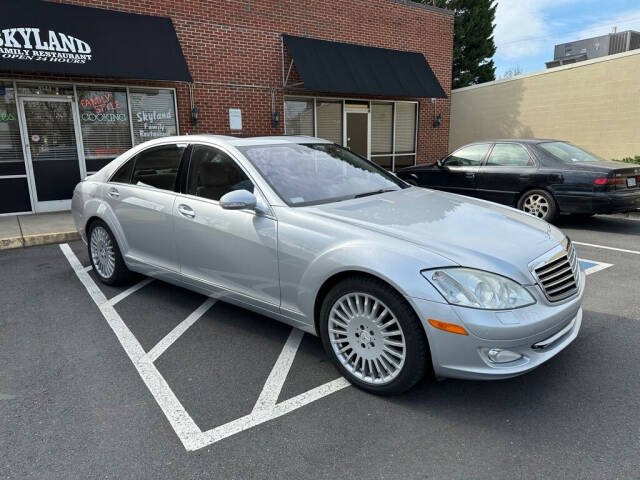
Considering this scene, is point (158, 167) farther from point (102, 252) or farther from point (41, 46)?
point (41, 46)

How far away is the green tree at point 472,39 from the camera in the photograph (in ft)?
87.2

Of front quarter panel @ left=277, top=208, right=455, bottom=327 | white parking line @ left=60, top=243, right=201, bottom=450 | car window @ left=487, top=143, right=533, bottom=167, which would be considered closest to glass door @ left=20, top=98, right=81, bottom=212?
white parking line @ left=60, top=243, right=201, bottom=450

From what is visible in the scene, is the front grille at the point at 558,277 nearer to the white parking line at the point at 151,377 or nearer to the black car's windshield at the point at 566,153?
the white parking line at the point at 151,377

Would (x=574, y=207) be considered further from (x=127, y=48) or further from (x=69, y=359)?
(x=127, y=48)

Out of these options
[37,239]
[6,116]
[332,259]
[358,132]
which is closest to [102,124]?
[6,116]

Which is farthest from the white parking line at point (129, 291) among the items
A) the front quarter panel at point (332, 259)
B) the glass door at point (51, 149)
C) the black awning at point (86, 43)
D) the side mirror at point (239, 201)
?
the glass door at point (51, 149)

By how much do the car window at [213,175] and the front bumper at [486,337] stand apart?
180 cm

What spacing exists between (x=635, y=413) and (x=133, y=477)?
2772 millimetres

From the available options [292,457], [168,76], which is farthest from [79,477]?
[168,76]

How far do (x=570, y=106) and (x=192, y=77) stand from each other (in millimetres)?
12327

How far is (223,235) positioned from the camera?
12.0 ft

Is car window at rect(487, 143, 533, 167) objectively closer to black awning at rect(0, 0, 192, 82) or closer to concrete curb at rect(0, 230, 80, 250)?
black awning at rect(0, 0, 192, 82)

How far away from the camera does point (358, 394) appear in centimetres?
301

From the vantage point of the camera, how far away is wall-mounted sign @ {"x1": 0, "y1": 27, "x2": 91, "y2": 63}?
7531 millimetres
